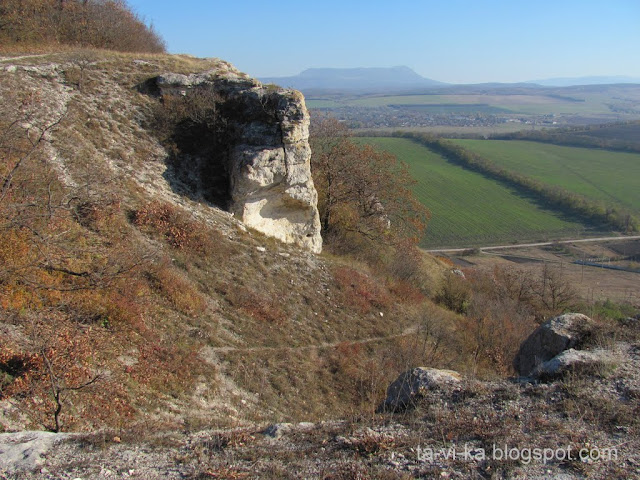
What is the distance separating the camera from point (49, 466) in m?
6.58

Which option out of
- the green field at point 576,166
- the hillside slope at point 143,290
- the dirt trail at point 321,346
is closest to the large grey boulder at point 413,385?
the hillside slope at point 143,290

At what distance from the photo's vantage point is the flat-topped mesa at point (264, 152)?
22.5 m

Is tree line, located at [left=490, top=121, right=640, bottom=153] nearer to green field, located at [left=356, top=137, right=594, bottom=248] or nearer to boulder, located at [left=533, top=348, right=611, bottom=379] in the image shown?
green field, located at [left=356, top=137, right=594, bottom=248]

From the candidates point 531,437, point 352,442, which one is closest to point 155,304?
point 352,442

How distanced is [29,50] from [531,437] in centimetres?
3007

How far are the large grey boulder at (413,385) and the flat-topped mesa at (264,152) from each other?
13940mm

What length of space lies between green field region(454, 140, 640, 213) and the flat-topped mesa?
216 ft

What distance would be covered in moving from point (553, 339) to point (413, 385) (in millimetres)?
5182

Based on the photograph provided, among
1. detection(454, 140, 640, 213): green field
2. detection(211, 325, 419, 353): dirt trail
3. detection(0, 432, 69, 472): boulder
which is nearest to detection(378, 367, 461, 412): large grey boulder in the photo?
detection(211, 325, 419, 353): dirt trail

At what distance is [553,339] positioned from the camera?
1263cm

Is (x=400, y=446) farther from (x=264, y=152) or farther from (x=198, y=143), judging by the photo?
(x=198, y=143)

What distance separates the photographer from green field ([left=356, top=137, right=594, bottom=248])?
63.5 m

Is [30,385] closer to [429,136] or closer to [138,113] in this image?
[138,113]

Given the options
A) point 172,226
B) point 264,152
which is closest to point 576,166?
point 264,152
